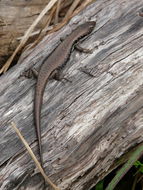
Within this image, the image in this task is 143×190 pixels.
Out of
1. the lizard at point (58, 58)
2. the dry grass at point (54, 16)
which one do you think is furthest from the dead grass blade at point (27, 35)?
the lizard at point (58, 58)

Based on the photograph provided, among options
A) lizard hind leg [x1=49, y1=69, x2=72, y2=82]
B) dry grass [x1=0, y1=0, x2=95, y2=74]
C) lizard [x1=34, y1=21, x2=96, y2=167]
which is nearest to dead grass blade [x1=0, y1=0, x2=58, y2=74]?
dry grass [x1=0, y1=0, x2=95, y2=74]

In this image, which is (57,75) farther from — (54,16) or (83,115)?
(54,16)

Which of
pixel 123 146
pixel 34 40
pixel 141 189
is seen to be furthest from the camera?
pixel 34 40

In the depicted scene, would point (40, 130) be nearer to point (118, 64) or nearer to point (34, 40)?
point (118, 64)

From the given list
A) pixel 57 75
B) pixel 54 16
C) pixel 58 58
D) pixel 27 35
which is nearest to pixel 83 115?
pixel 57 75

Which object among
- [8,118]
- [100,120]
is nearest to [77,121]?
[100,120]

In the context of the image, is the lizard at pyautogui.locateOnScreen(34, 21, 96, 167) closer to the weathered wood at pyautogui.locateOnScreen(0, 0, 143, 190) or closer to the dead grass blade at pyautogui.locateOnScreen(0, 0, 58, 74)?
the weathered wood at pyautogui.locateOnScreen(0, 0, 143, 190)

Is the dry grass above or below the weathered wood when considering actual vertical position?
above

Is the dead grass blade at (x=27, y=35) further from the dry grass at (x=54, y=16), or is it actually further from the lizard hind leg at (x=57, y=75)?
the lizard hind leg at (x=57, y=75)
